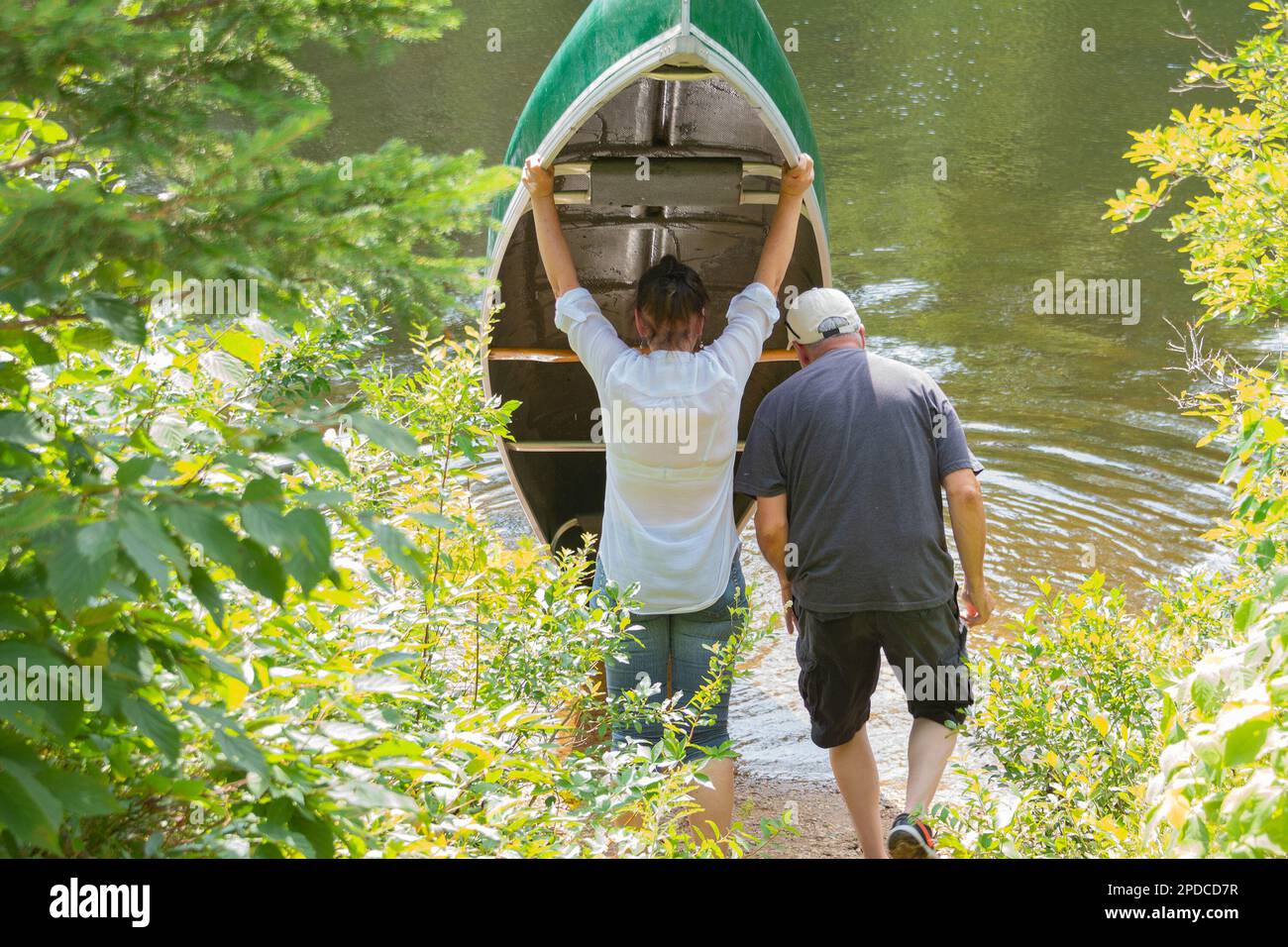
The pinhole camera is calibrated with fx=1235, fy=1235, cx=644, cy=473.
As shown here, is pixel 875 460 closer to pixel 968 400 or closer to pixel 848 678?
pixel 848 678

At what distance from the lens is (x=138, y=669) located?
1.64 m

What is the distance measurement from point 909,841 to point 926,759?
1.39ft

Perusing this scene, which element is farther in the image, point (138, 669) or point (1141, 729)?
point (1141, 729)

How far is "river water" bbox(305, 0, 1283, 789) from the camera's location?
23.6 ft

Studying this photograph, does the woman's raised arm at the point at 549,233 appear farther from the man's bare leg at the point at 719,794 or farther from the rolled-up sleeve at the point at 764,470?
the man's bare leg at the point at 719,794

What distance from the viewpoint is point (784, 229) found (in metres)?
3.83

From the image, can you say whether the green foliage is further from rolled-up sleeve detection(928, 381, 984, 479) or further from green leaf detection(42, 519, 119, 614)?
green leaf detection(42, 519, 119, 614)

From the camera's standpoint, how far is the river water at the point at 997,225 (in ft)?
23.6

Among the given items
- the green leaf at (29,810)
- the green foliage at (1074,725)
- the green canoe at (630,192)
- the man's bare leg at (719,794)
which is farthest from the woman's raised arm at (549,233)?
the green leaf at (29,810)

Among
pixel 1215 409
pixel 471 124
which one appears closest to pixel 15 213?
pixel 1215 409

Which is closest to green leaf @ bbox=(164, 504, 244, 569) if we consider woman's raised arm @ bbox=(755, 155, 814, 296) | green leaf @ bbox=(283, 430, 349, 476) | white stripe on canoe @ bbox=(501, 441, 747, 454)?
green leaf @ bbox=(283, 430, 349, 476)

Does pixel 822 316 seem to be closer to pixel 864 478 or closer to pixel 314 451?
pixel 864 478

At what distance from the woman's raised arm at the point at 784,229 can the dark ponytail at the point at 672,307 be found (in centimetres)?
31

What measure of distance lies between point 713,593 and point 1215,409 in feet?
5.33
